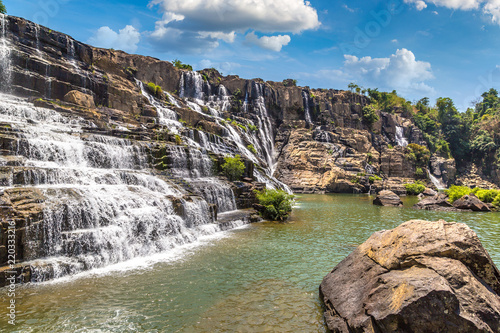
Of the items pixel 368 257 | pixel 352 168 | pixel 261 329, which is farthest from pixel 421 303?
pixel 352 168

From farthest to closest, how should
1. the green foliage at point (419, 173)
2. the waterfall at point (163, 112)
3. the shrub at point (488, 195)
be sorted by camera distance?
the green foliage at point (419, 173) → the waterfall at point (163, 112) → the shrub at point (488, 195)

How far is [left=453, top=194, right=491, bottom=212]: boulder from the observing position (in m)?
27.1

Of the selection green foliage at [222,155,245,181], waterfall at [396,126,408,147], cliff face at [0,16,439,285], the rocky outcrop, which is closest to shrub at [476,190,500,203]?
cliff face at [0,16,439,285]

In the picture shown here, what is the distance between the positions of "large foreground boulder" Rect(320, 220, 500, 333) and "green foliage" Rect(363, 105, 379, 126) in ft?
229

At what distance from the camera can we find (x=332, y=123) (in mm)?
66625

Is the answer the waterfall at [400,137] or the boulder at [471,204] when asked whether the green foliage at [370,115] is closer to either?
the waterfall at [400,137]

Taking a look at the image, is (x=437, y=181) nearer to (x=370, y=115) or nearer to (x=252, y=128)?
(x=370, y=115)

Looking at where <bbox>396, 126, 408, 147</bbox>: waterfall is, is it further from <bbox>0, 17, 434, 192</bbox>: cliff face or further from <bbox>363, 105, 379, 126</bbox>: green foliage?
<bbox>363, 105, 379, 126</bbox>: green foliage

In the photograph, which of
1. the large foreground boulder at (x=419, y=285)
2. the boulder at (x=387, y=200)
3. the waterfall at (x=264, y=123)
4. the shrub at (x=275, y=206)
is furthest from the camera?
the waterfall at (x=264, y=123)

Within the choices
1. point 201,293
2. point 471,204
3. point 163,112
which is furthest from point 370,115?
point 201,293

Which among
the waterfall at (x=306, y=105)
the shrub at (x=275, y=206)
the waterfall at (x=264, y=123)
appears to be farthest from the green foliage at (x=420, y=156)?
the shrub at (x=275, y=206)

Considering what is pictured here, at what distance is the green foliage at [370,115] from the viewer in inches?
2820

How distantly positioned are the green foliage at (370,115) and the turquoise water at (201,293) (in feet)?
199

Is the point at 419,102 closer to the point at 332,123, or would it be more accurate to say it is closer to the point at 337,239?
the point at 332,123
